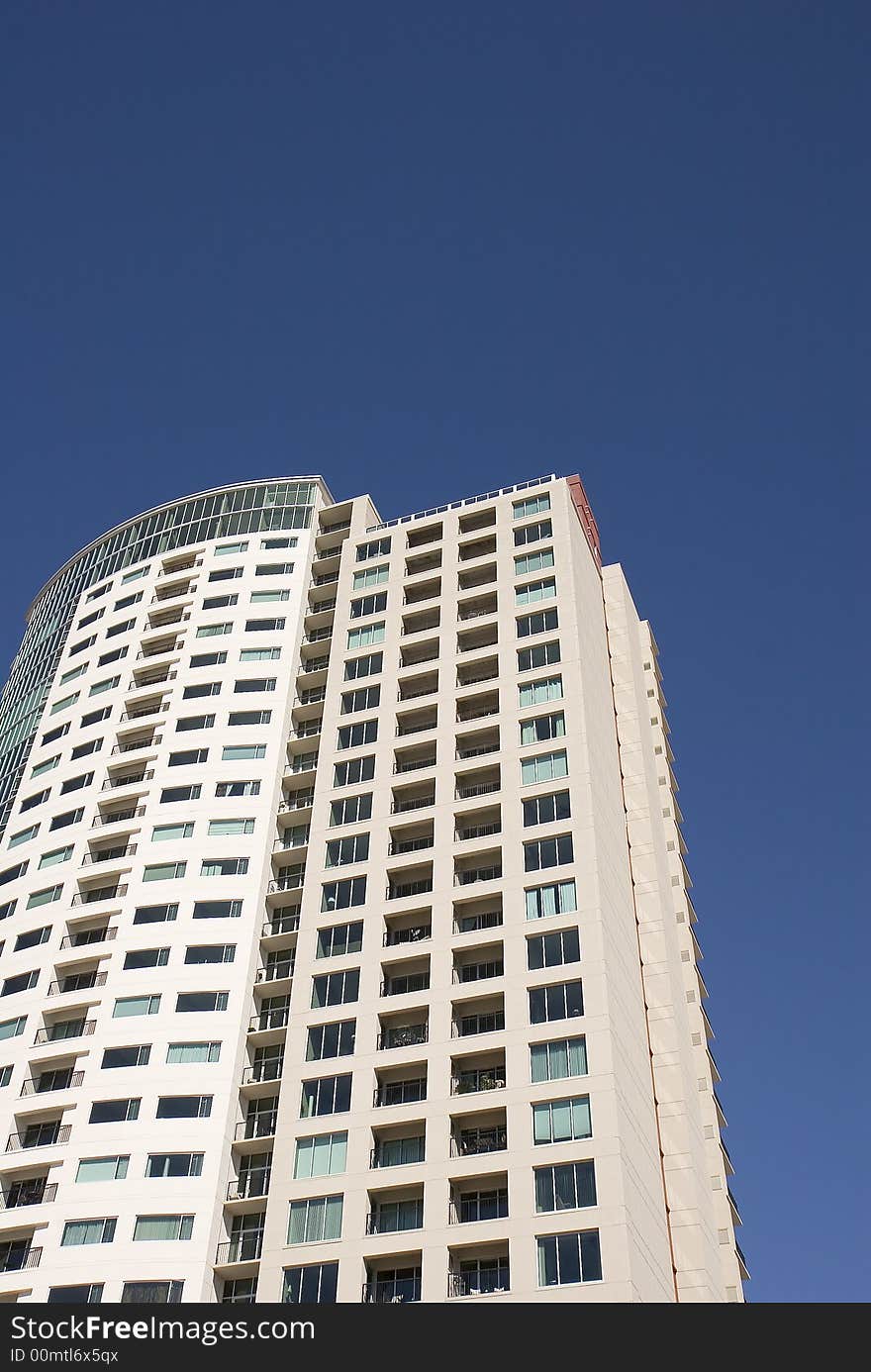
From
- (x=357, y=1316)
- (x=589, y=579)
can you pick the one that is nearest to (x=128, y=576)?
(x=589, y=579)

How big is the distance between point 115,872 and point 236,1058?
569 inches

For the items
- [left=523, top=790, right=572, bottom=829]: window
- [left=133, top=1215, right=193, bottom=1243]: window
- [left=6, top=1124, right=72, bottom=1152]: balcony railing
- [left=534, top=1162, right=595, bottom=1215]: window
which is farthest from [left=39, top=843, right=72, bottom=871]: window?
[left=534, top=1162, right=595, bottom=1215]: window

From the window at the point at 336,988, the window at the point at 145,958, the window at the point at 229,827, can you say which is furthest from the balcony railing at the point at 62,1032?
the window at the point at 336,988

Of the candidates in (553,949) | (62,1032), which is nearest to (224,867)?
(62,1032)

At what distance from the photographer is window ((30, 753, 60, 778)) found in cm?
8394

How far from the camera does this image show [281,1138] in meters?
59.6

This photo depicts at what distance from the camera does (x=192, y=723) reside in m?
80.6

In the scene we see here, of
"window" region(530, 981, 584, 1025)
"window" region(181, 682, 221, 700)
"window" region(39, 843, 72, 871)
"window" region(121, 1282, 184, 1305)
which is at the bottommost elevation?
"window" region(121, 1282, 184, 1305)

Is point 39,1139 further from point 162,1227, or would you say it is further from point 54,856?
point 54,856

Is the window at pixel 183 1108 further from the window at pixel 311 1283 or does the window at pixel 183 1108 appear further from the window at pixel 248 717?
the window at pixel 248 717

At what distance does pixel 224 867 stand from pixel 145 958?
6730 millimetres

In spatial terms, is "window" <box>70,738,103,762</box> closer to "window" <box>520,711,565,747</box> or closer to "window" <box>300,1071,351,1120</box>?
"window" <box>520,711,565,747</box>

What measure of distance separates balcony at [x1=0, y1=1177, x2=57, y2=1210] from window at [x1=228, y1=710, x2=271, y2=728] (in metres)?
28.1

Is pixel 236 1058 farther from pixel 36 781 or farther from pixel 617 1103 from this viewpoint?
pixel 36 781
